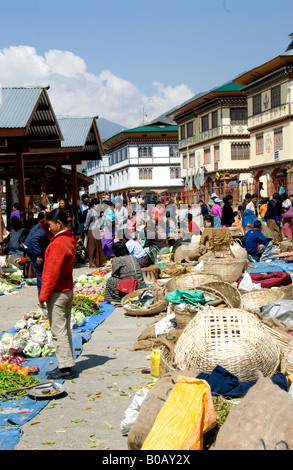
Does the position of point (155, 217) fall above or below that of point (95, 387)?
above

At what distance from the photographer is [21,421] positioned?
187 inches

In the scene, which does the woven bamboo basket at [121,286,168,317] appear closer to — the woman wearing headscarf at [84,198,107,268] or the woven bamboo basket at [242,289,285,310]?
the woven bamboo basket at [242,289,285,310]

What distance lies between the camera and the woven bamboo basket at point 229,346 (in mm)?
Result: 4973

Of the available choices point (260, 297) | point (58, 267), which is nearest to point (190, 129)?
point (260, 297)

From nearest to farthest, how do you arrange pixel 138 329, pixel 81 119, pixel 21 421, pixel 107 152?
pixel 21 421, pixel 138 329, pixel 81 119, pixel 107 152

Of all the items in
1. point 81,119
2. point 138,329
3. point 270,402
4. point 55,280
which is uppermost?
point 81,119

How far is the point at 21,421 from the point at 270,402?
7.57ft

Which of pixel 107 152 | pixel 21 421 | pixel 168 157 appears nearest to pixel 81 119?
pixel 21 421

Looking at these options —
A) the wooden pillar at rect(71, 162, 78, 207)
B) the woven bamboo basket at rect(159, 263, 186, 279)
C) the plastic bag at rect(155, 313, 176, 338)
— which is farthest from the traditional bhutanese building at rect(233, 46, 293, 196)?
the plastic bag at rect(155, 313, 176, 338)

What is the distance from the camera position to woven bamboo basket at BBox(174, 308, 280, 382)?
497 centimetres

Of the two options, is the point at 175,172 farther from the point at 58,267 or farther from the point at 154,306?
the point at 58,267

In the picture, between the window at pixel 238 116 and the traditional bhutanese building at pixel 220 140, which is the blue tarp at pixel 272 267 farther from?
the window at pixel 238 116

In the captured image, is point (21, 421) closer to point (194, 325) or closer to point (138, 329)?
point (194, 325)

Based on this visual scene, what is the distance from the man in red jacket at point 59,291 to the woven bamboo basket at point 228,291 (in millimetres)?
2330
